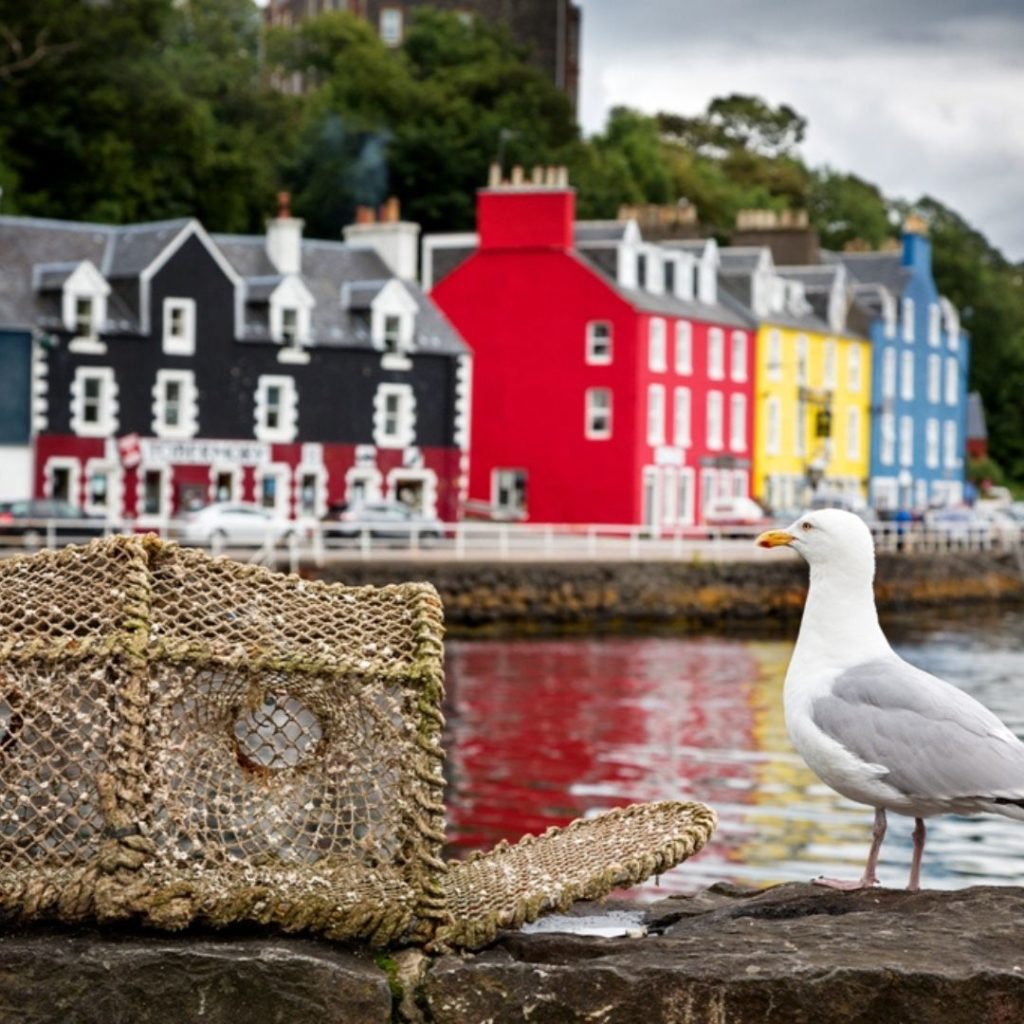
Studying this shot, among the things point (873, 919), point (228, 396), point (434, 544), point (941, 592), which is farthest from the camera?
point (941, 592)

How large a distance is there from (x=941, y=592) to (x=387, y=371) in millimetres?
15713

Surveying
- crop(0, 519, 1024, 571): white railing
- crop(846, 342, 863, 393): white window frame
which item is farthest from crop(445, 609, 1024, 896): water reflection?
crop(846, 342, 863, 393): white window frame

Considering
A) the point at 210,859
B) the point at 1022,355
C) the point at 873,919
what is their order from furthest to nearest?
the point at 1022,355
the point at 873,919
the point at 210,859

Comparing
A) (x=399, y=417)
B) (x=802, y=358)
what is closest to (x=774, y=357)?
(x=802, y=358)

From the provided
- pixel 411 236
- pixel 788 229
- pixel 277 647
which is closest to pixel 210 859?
pixel 277 647

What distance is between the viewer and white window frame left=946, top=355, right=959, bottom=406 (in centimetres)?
8994

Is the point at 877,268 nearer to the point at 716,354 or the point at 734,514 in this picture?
the point at 716,354

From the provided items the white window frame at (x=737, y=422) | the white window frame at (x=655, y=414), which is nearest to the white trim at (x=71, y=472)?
the white window frame at (x=655, y=414)

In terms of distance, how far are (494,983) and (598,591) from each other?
4454 centimetres

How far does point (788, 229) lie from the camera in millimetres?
86375

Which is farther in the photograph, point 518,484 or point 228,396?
point 518,484

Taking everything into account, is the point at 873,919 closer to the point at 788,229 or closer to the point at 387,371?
the point at 387,371

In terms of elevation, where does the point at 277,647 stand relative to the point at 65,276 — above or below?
below

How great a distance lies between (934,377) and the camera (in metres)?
88.4
